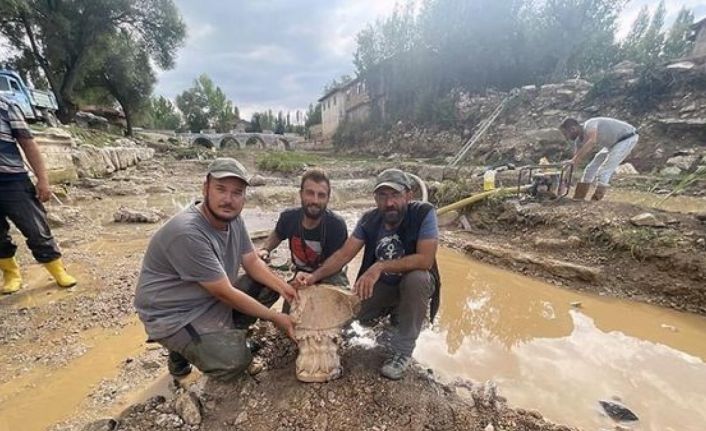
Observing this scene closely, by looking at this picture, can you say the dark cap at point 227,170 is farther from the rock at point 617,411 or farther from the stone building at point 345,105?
the stone building at point 345,105

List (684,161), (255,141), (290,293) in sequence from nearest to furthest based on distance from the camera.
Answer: (290,293) → (684,161) → (255,141)

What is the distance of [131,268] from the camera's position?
3918 millimetres

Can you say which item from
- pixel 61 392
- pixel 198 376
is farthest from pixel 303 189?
pixel 61 392

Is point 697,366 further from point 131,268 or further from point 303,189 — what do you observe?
point 131,268

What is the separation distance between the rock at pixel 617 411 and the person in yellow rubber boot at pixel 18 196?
4.31 metres

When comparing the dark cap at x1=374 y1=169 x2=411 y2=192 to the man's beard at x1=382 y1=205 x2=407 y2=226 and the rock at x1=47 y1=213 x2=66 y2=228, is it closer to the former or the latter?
the man's beard at x1=382 y1=205 x2=407 y2=226

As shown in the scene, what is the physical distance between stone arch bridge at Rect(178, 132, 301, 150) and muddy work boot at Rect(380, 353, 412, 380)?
3761cm

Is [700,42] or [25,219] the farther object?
[700,42]

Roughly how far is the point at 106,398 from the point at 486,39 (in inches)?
877

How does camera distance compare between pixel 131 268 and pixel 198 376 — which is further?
pixel 131 268

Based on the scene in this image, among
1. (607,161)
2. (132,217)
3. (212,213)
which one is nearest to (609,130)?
(607,161)

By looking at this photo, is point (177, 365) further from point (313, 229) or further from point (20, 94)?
point (20, 94)

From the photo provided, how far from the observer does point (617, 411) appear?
6.72 feet

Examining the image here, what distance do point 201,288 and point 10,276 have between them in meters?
2.57
